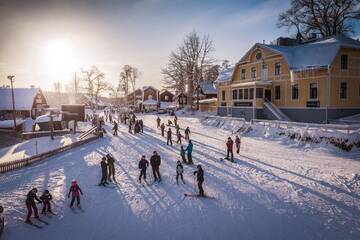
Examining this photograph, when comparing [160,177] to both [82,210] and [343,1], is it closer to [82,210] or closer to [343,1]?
[82,210]

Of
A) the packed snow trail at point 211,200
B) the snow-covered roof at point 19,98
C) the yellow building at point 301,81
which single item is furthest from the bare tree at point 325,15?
the snow-covered roof at point 19,98

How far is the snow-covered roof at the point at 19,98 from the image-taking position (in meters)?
46.4

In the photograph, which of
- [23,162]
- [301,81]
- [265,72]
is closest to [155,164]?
[23,162]

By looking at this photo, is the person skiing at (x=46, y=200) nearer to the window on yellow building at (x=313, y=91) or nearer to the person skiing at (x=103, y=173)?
the person skiing at (x=103, y=173)

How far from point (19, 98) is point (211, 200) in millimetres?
51851

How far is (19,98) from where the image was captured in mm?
47938

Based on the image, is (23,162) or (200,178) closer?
(200,178)

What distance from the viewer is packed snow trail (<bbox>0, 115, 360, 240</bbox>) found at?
23.6ft

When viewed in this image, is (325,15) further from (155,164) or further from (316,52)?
(155,164)

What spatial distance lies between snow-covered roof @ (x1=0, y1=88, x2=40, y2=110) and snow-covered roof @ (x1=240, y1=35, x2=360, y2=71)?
4623 cm

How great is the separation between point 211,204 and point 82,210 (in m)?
4.70

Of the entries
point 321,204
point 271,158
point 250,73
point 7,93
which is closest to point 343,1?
point 250,73

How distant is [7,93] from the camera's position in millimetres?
48094

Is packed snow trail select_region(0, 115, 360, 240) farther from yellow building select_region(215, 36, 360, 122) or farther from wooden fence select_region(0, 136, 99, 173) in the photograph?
yellow building select_region(215, 36, 360, 122)
